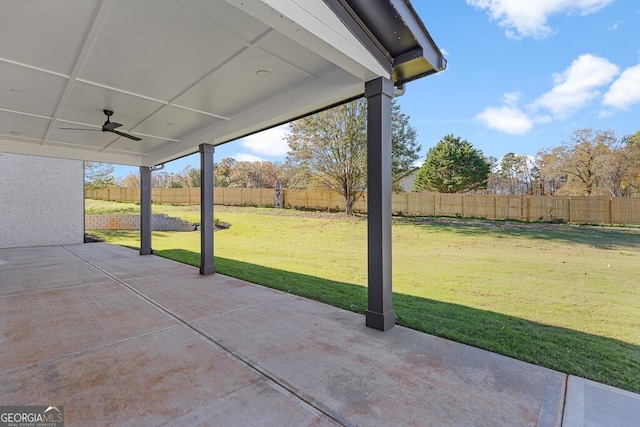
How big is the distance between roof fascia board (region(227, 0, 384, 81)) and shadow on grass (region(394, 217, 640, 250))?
34.4 feet

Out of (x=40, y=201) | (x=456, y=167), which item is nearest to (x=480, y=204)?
(x=456, y=167)

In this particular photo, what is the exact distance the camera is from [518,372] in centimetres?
230

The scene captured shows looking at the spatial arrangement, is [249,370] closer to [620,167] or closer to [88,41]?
[88,41]

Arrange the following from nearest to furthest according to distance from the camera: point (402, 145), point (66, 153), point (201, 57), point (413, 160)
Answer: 1. point (201, 57)
2. point (66, 153)
3. point (402, 145)
4. point (413, 160)

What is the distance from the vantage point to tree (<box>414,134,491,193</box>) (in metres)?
23.1

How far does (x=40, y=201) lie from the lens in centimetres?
1089

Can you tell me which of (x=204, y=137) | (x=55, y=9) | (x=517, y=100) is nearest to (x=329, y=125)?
(x=204, y=137)

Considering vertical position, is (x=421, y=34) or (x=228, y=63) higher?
(x=421, y=34)

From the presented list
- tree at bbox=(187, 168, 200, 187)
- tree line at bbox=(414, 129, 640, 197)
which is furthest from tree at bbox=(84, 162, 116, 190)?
tree line at bbox=(414, 129, 640, 197)

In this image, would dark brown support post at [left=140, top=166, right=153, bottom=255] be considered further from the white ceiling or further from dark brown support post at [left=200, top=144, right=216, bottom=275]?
dark brown support post at [left=200, top=144, right=216, bottom=275]

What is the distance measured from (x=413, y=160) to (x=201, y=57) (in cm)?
1408

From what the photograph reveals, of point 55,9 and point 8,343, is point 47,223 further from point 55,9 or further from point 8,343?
point 55,9

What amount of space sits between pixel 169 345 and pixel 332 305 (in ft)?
6.45

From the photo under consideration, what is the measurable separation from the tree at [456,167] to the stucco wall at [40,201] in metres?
22.4
